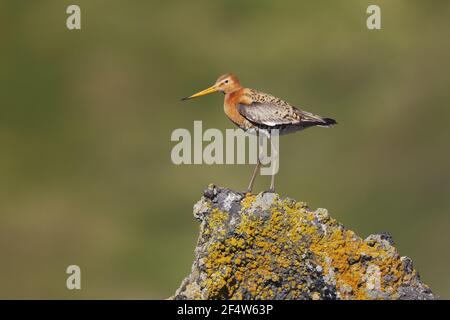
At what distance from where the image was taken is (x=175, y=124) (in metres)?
52.3

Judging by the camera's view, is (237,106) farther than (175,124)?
No

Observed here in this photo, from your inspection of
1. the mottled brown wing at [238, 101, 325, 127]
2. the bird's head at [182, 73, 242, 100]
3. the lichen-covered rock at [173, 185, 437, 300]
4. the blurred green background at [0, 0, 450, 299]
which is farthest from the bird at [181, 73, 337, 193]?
the blurred green background at [0, 0, 450, 299]

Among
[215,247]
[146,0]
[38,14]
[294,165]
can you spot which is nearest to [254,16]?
[146,0]

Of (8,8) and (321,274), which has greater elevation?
(8,8)

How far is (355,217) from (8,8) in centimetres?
2654

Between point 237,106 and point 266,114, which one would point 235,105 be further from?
point 266,114

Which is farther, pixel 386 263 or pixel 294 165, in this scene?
pixel 294 165

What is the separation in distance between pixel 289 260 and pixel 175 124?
38400mm

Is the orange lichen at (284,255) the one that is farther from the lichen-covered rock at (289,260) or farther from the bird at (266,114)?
the bird at (266,114)

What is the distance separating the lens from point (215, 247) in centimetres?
1417

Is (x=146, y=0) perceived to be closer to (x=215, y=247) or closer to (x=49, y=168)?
(x=49, y=168)

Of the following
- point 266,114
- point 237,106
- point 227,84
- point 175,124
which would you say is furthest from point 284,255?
point 175,124

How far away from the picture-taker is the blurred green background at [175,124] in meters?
47.5
